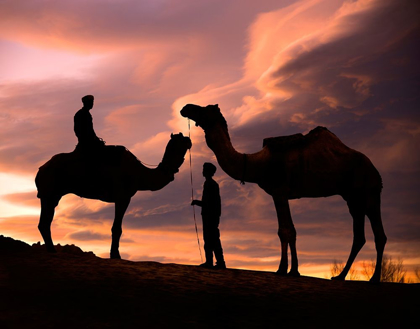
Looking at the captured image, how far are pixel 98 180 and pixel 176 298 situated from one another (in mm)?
4930

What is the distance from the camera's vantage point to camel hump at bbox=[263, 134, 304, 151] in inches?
510

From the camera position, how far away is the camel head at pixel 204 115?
12727 mm

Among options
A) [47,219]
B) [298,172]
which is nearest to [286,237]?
[298,172]

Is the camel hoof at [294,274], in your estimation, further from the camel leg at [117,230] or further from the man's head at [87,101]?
the man's head at [87,101]

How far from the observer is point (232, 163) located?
41.3 feet

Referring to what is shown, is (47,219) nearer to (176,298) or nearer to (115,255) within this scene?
(115,255)

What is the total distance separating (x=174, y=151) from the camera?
47.3ft

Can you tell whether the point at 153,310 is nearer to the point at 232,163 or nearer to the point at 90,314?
the point at 90,314

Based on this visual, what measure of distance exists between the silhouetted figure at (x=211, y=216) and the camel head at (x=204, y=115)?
3.06ft

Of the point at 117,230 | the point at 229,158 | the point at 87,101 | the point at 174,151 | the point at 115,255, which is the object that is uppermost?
the point at 87,101

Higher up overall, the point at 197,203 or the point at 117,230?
the point at 197,203

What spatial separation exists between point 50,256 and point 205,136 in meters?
4.22

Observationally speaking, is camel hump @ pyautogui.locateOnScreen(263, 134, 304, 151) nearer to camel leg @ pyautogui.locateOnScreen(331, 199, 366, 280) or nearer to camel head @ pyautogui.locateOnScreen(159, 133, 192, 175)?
camel leg @ pyautogui.locateOnScreen(331, 199, 366, 280)

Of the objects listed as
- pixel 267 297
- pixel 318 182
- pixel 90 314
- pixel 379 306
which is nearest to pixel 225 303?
pixel 267 297
